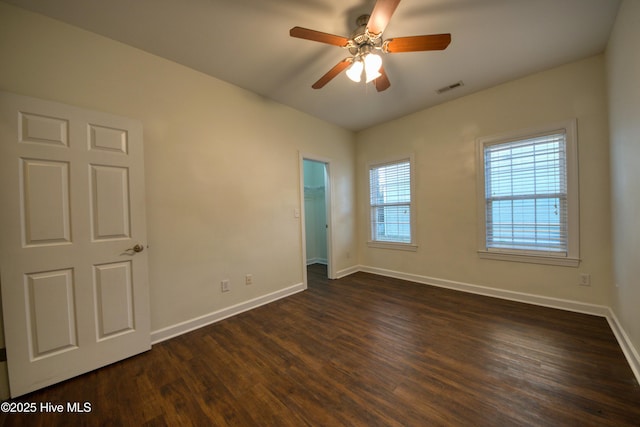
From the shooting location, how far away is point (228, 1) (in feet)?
5.47

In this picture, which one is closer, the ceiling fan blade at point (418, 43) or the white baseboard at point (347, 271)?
the ceiling fan blade at point (418, 43)

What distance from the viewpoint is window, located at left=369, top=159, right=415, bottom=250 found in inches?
151

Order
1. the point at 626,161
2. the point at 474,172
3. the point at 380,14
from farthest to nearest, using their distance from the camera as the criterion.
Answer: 1. the point at 474,172
2. the point at 626,161
3. the point at 380,14

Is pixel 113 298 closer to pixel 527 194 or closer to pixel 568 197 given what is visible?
pixel 527 194

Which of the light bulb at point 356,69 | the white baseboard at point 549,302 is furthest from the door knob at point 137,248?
the white baseboard at point 549,302

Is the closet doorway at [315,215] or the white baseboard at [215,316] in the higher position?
the closet doorway at [315,215]

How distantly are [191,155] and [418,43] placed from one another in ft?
7.53

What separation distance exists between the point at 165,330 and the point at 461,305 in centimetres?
325

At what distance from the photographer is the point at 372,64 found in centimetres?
182

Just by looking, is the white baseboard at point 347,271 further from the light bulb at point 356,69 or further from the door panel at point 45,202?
the door panel at point 45,202

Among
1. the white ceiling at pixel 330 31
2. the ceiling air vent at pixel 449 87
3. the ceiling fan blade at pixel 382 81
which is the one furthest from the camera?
the ceiling air vent at pixel 449 87

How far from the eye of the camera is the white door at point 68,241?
5.05 feet

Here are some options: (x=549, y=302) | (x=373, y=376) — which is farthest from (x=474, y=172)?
(x=373, y=376)

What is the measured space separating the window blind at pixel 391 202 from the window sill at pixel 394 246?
0.23 feet
